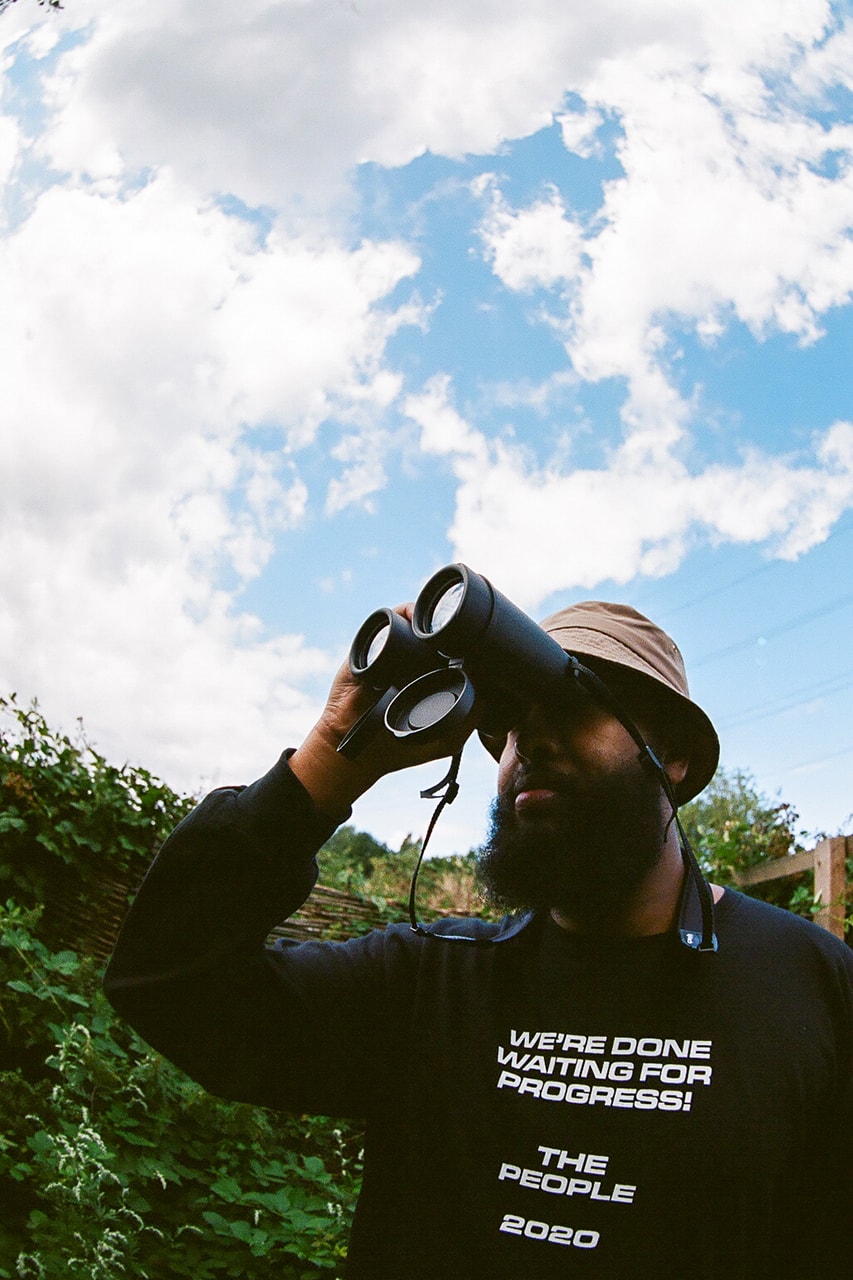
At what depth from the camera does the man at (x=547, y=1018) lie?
1317 millimetres

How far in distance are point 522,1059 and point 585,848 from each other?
34 centimetres

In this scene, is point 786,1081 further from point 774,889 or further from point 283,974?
point 774,889

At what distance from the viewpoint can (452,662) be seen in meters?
1.63

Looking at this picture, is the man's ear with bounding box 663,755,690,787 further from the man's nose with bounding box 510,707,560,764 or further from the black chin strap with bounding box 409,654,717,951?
the man's nose with bounding box 510,707,560,764

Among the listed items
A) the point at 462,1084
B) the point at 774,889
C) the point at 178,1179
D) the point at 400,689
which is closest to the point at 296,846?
the point at 400,689

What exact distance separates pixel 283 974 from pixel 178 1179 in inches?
42.9

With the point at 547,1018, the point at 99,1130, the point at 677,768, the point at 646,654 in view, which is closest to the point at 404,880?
the point at 99,1130

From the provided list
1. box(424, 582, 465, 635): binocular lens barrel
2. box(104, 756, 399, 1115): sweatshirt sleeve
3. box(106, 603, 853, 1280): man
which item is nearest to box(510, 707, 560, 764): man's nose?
box(106, 603, 853, 1280): man

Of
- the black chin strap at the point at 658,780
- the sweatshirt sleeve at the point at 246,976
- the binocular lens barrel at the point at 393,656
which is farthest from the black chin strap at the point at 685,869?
the sweatshirt sleeve at the point at 246,976

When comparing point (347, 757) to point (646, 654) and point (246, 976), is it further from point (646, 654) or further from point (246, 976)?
point (646, 654)

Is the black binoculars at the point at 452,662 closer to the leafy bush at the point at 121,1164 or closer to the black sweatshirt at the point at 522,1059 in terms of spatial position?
the black sweatshirt at the point at 522,1059

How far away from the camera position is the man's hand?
5.48ft

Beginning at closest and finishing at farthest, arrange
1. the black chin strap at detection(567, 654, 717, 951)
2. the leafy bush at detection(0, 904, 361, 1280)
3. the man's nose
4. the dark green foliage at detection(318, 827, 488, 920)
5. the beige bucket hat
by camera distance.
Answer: the black chin strap at detection(567, 654, 717, 951), the man's nose, the beige bucket hat, the leafy bush at detection(0, 904, 361, 1280), the dark green foliage at detection(318, 827, 488, 920)

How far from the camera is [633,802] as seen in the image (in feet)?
5.42
